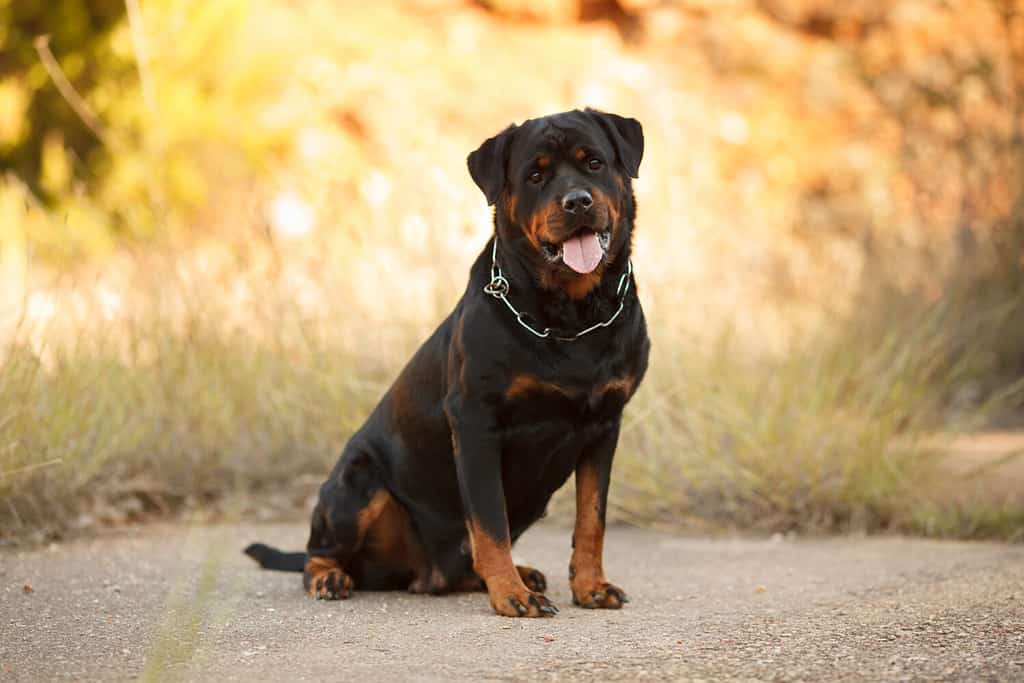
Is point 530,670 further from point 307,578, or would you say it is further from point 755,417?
point 755,417

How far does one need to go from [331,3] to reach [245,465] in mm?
16578

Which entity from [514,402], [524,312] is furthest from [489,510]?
[524,312]

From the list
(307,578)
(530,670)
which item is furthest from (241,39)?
(530,670)

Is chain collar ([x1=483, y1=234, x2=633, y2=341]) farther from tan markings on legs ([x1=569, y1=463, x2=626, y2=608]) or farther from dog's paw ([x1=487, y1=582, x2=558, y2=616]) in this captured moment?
dog's paw ([x1=487, y1=582, x2=558, y2=616])

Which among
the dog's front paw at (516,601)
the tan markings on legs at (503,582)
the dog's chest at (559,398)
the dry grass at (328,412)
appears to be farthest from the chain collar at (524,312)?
the dry grass at (328,412)

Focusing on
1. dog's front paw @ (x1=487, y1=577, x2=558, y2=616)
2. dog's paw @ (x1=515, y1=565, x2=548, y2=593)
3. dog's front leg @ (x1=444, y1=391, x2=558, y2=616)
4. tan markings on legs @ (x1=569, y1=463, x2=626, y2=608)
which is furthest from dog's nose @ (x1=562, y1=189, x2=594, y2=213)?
dog's paw @ (x1=515, y1=565, x2=548, y2=593)

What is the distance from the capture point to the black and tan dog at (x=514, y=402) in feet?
11.6

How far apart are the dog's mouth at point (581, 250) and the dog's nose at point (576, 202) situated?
77 mm

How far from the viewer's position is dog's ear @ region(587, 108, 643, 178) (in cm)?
380

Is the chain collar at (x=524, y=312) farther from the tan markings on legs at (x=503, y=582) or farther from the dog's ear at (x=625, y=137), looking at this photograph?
the tan markings on legs at (x=503, y=582)

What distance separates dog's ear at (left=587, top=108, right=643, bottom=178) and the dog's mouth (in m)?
0.31

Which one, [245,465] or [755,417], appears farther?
[245,465]

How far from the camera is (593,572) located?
375 centimetres

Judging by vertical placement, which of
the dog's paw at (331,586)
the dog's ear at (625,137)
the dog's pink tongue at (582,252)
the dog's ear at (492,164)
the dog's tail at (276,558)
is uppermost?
the dog's ear at (625,137)
